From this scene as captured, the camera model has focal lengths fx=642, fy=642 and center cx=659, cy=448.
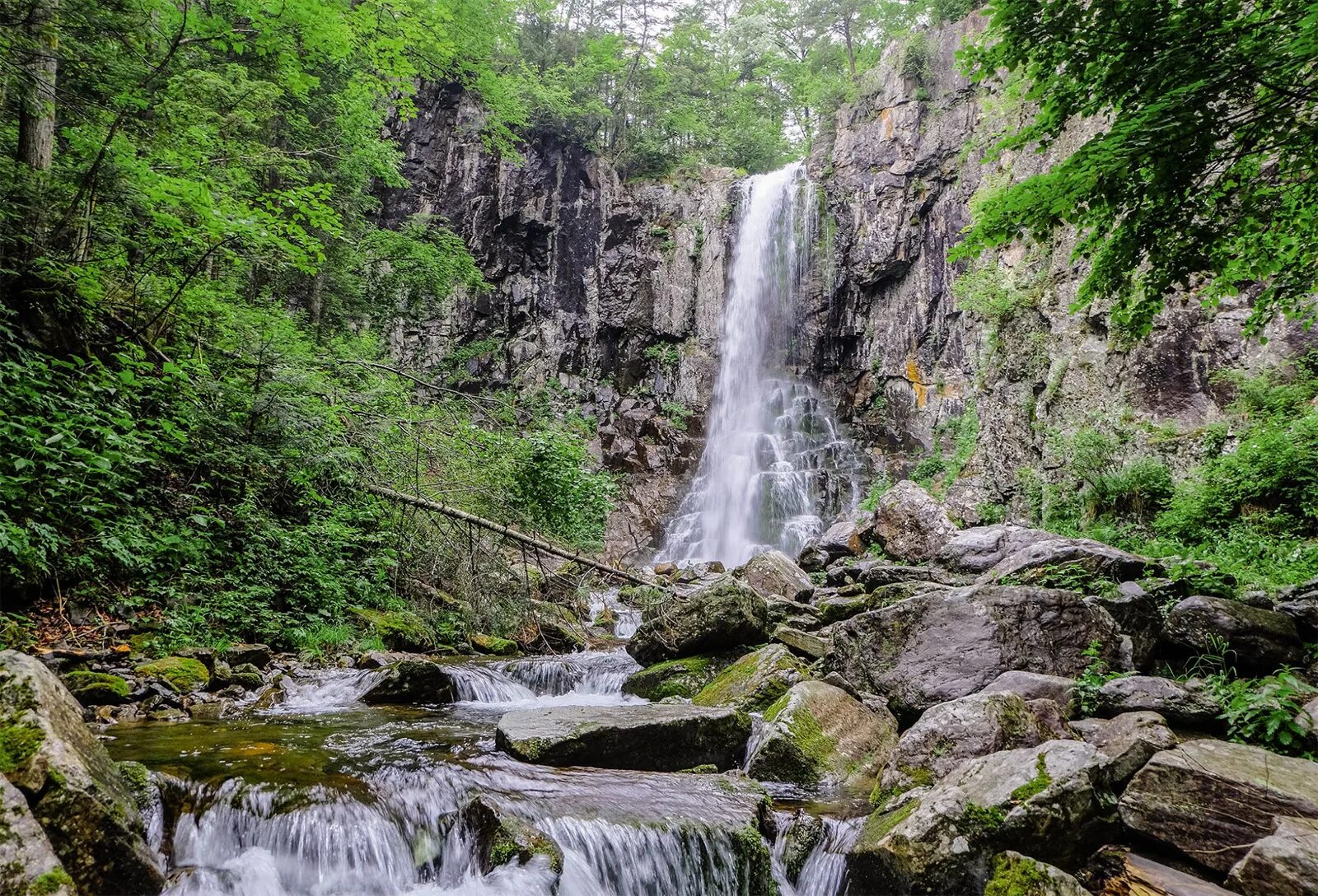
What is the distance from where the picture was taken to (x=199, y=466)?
25.3ft

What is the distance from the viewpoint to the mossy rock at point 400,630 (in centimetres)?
882

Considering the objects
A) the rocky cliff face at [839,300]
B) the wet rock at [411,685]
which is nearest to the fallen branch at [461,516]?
the wet rock at [411,685]

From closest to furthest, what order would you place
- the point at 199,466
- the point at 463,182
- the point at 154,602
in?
the point at 154,602 → the point at 199,466 → the point at 463,182

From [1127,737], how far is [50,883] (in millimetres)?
5280

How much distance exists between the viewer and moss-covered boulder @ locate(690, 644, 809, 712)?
19.8 feet

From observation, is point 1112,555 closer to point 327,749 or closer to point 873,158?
point 327,749

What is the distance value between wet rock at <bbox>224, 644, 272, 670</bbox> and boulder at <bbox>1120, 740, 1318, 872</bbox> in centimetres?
752

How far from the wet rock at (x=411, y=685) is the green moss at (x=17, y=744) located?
12.4ft

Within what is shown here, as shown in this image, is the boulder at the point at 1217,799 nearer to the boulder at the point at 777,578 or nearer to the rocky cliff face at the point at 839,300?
the boulder at the point at 777,578

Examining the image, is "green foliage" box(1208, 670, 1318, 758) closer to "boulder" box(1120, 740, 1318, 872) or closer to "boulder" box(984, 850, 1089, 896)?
"boulder" box(1120, 740, 1318, 872)

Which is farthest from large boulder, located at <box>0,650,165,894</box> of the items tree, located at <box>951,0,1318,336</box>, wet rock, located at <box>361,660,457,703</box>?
tree, located at <box>951,0,1318,336</box>

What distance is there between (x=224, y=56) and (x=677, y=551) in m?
16.8

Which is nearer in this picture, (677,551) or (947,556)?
(947,556)

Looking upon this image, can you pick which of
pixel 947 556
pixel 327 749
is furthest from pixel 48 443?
pixel 947 556
